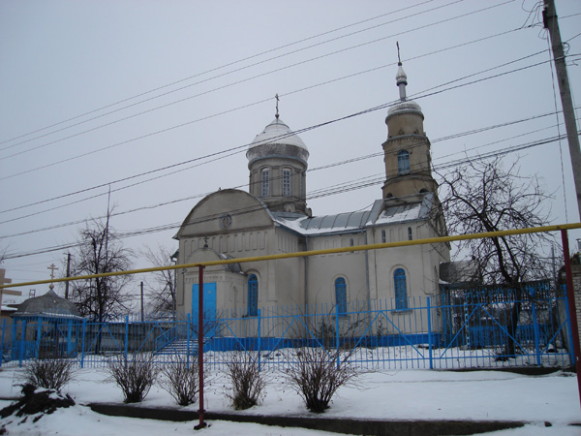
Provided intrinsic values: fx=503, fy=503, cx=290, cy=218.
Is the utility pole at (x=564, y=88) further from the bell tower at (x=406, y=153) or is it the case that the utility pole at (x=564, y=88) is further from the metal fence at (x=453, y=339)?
the bell tower at (x=406, y=153)

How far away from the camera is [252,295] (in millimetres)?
24734

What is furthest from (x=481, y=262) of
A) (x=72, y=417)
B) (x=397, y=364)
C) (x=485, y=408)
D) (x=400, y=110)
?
(x=400, y=110)

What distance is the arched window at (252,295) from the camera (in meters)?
24.6

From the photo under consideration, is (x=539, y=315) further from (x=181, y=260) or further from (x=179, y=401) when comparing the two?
(x=181, y=260)

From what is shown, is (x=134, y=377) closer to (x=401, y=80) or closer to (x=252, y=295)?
(x=252, y=295)

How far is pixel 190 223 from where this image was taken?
26766mm

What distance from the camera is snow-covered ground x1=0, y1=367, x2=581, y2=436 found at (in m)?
6.64

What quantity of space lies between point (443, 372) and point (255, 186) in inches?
820

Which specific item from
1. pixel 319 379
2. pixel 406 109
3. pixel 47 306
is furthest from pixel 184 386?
pixel 406 109

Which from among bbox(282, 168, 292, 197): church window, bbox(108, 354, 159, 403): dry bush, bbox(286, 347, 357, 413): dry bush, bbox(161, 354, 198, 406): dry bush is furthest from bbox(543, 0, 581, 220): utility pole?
bbox(282, 168, 292, 197): church window

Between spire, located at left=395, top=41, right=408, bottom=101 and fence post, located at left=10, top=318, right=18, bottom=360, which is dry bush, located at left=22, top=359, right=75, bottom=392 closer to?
fence post, located at left=10, top=318, right=18, bottom=360

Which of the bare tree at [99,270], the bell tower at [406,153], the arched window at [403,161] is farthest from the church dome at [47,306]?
the arched window at [403,161]

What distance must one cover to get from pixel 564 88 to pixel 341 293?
17.6m

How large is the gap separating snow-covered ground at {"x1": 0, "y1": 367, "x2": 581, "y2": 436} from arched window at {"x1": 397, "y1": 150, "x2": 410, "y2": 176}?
17.5m
